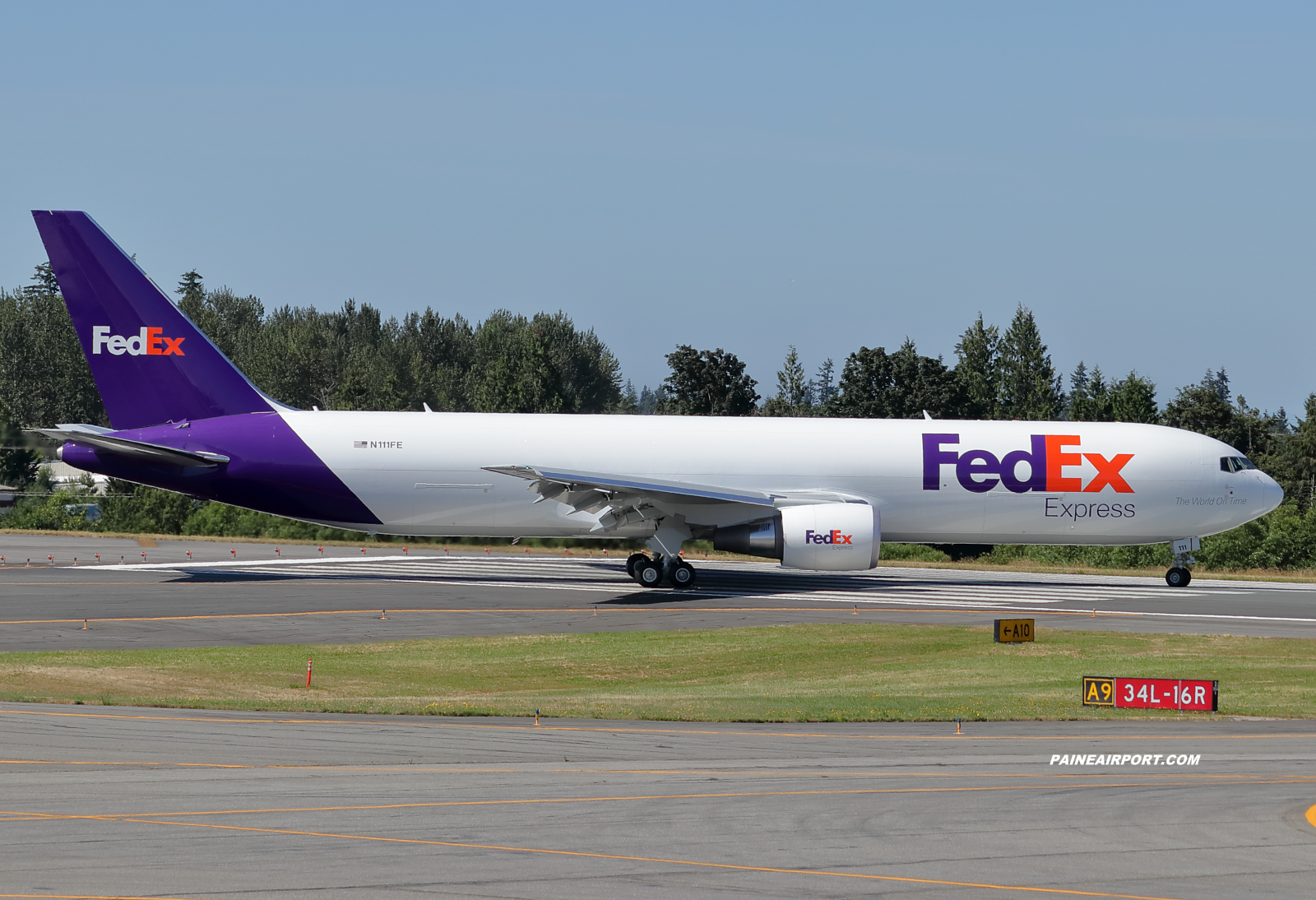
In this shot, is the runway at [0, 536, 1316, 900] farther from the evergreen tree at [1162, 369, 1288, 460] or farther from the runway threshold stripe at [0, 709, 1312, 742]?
the evergreen tree at [1162, 369, 1288, 460]

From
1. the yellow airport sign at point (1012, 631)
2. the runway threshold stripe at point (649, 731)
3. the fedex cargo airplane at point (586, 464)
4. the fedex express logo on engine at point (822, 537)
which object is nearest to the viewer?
the runway threshold stripe at point (649, 731)

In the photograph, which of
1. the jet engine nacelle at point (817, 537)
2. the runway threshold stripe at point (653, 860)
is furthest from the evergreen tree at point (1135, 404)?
the runway threshold stripe at point (653, 860)

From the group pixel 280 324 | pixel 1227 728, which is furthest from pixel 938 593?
pixel 280 324

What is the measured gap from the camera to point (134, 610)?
30.2 metres

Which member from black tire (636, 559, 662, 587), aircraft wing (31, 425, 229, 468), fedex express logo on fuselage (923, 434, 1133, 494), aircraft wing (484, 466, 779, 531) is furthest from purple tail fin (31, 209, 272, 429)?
fedex express logo on fuselage (923, 434, 1133, 494)

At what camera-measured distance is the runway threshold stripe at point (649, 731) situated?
17.1 meters

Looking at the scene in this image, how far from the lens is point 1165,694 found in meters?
19.9

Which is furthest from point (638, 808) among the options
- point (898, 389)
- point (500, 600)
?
point (898, 389)

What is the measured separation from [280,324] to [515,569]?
10751cm

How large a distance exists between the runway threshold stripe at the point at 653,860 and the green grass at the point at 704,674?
7.55 meters

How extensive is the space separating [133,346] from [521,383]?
65868 millimetres

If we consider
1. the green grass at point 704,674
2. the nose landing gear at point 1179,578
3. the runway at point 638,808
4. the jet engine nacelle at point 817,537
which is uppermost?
the jet engine nacelle at point 817,537

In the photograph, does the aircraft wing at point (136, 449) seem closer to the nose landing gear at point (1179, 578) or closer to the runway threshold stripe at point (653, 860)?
the runway threshold stripe at point (653, 860)

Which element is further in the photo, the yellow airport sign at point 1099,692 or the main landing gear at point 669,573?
the main landing gear at point 669,573
